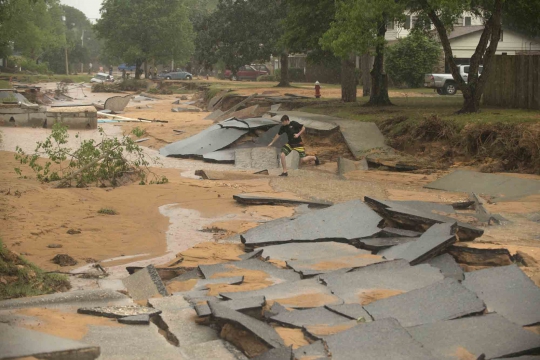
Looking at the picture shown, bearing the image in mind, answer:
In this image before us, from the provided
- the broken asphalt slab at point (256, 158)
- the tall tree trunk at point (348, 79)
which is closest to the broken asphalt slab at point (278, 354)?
the broken asphalt slab at point (256, 158)

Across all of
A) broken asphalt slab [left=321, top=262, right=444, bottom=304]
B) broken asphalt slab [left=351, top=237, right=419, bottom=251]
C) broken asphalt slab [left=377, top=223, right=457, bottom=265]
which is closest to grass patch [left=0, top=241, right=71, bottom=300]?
broken asphalt slab [left=321, top=262, right=444, bottom=304]

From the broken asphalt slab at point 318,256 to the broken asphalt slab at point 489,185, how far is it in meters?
6.09

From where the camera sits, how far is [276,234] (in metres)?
11.3

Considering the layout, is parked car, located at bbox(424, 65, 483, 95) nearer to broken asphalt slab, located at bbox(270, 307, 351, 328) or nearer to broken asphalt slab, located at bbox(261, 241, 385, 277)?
broken asphalt slab, located at bbox(261, 241, 385, 277)

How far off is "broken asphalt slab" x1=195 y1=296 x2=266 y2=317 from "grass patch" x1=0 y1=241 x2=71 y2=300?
2095mm

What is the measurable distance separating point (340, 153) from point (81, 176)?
848cm

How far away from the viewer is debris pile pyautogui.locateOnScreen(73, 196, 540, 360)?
6848mm

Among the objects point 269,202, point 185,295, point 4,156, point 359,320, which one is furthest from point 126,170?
point 359,320

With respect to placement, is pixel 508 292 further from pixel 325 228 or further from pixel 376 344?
pixel 325 228

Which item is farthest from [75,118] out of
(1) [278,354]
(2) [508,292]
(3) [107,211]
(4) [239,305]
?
(1) [278,354]

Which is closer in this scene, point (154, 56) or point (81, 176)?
point (81, 176)

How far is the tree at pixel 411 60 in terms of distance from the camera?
48656 millimetres

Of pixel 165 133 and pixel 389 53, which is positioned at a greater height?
pixel 389 53

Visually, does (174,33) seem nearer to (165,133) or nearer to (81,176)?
(165,133)
